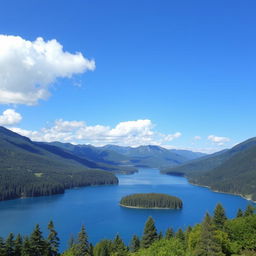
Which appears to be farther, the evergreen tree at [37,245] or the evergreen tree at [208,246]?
the evergreen tree at [37,245]

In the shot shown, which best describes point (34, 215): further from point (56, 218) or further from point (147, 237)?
point (147, 237)

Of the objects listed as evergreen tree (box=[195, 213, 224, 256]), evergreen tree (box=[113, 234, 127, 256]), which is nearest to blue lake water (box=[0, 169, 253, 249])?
evergreen tree (box=[113, 234, 127, 256])

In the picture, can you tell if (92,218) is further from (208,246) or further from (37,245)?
(208,246)

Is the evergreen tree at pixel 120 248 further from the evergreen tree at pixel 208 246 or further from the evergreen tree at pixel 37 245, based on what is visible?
the evergreen tree at pixel 208 246

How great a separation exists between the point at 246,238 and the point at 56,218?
393 ft

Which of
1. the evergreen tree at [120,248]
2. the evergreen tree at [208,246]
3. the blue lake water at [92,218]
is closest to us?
the evergreen tree at [208,246]

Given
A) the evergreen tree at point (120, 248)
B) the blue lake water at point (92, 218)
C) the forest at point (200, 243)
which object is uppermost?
the forest at point (200, 243)

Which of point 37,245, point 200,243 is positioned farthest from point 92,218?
point 200,243

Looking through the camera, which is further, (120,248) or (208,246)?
(120,248)

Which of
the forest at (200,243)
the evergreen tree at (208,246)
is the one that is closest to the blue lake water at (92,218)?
the forest at (200,243)

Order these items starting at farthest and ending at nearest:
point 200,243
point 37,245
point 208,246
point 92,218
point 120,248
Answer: point 92,218, point 120,248, point 37,245, point 200,243, point 208,246

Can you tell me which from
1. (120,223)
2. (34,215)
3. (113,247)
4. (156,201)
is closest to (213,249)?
(113,247)

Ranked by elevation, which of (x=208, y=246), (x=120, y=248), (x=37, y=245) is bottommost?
(x=120, y=248)

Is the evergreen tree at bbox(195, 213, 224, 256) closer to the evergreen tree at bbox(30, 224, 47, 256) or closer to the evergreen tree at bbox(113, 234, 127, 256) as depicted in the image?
the evergreen tree at bbox(113, 234, 127, 256)
